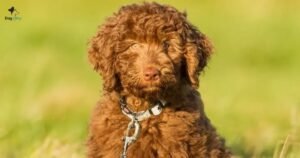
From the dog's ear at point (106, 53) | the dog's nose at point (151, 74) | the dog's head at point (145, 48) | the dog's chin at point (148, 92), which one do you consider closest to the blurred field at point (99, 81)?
the dog's head at point (145, 48)

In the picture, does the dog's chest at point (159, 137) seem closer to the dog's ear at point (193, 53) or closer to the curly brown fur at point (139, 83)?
the curly brown fur at point (139, 83)

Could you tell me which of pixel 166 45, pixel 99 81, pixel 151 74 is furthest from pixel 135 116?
pixel 99 81

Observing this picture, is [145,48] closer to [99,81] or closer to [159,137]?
[159,137]

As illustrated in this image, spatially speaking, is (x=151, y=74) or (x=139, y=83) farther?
(x=139, y=83)

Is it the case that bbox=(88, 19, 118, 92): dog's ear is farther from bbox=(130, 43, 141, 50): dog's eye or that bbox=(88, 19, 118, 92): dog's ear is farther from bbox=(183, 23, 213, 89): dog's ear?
bbox=(183, 23, 213, 89): dog's ear

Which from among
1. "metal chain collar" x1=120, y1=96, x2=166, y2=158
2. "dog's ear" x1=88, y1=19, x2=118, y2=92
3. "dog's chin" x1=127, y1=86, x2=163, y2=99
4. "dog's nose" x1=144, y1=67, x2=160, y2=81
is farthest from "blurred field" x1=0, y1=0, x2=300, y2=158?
"dog's nose" x1=144, y1=67, x2=160, y2=81

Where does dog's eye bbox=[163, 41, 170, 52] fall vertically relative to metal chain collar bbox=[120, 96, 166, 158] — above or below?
above
